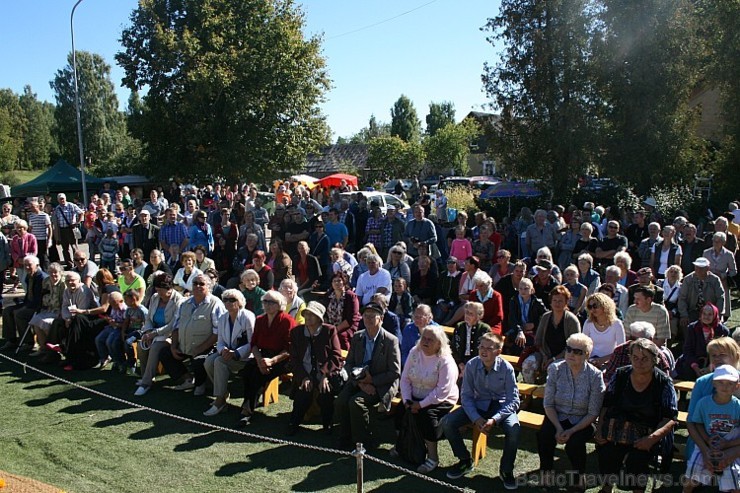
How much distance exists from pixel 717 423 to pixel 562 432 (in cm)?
109

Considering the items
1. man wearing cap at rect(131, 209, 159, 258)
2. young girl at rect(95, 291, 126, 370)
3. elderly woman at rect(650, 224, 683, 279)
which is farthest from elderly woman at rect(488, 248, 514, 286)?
Answer: man wearing cap at rect(131, 209, 159, 258)

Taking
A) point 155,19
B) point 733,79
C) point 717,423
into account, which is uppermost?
point 155,19

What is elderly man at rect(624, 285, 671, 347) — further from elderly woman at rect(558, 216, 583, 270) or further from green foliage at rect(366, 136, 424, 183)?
green foliage at rect(366, 136, 424, 183)

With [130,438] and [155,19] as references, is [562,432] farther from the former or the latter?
[155,19]

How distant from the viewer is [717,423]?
14.6 feet

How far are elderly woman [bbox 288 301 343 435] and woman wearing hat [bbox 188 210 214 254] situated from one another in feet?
19.5

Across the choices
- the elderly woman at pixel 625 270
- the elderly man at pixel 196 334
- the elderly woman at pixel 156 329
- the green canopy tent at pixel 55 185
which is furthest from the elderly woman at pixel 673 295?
the green canopy tent at pixel 55 185

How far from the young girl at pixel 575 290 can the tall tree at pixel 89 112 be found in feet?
196

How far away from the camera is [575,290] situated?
7688mm

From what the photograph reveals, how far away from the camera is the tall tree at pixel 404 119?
74.0 meters

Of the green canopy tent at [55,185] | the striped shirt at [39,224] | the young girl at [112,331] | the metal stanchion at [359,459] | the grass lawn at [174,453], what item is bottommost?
the grass lawn at [174,453]

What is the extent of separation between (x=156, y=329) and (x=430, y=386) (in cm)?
383

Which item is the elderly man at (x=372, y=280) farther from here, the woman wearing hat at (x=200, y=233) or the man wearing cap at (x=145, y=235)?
the man wearing cap at (x=145, y=235)

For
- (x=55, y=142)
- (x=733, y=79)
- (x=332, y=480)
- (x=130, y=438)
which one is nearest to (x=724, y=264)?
(x=332, y=480)
